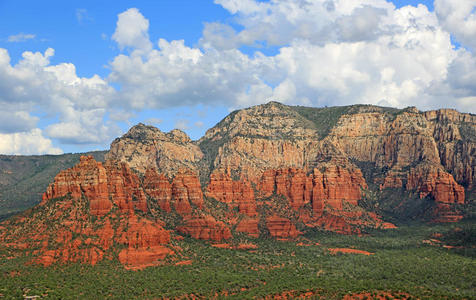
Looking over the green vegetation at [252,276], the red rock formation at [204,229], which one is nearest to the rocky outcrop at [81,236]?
the green vegetation at [252,276]

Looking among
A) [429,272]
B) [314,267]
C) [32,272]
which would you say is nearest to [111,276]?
[32,272]

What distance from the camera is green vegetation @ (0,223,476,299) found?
12756 cm

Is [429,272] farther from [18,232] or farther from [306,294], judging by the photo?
[18,232]

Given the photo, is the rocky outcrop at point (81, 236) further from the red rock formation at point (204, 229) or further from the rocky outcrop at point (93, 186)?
the red rock formation at point (204, 229)

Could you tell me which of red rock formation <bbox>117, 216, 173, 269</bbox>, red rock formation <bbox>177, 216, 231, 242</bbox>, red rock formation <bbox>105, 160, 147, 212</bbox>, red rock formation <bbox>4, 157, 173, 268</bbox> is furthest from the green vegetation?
red rock formation <bbox>105, 160, 147, 212</bbox>

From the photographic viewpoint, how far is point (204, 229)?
192m

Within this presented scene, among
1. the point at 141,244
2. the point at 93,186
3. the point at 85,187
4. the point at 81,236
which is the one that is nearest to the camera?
the point at 81,236

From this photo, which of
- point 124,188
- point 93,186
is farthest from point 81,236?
point 124,188

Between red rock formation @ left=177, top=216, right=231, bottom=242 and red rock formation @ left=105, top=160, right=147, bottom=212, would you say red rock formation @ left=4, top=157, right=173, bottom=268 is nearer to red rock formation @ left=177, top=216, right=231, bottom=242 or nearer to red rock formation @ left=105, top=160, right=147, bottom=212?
red rock formation @ left=105, top=160, right=147, bottom=212

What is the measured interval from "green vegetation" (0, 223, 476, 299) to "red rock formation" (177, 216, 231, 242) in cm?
826

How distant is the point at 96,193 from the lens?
527ft

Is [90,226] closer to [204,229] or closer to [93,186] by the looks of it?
[93,186]

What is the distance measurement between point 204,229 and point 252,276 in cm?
4077

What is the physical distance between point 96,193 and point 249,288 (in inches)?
1912
